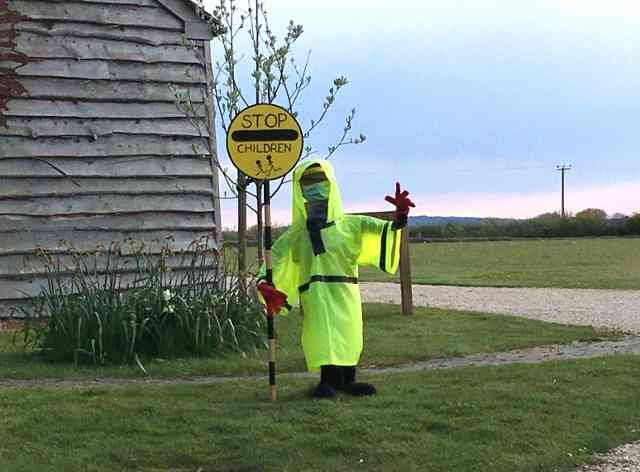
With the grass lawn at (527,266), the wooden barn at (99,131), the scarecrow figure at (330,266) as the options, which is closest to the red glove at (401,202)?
the scarecrow figure at (330,266)

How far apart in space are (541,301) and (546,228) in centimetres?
4048

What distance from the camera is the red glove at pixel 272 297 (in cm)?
754

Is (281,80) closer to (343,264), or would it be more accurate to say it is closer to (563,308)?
(343,264)

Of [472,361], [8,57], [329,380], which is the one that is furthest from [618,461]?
[8,57]

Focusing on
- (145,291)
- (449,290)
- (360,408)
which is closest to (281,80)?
(145,291)

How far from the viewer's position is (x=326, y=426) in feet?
22.5

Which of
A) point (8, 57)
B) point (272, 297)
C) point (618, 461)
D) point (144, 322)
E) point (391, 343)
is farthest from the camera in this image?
point (8, 57)

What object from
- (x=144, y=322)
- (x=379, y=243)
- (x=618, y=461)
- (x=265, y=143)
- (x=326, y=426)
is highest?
(x=265, y=143)

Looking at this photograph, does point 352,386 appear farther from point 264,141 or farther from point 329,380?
point 264,141

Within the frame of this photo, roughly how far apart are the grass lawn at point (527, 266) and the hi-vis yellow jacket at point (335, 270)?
14.5m

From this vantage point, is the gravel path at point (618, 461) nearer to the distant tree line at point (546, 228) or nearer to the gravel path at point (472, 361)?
the gravel path at point (472, 361)

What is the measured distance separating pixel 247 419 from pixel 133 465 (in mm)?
1073

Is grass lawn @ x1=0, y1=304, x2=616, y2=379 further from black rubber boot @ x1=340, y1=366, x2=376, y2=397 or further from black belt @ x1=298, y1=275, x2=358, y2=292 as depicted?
black belt @ x1=298, y1=275, x2=358, y2=292

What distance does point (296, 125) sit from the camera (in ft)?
26.1
